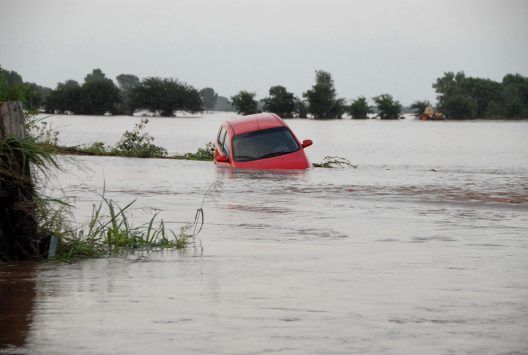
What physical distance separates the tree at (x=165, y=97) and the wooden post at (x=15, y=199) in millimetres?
113420

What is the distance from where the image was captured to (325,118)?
134 meters

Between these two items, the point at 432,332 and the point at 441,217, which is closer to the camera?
the point at 432,332

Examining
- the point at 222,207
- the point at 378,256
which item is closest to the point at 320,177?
the point at 222,207

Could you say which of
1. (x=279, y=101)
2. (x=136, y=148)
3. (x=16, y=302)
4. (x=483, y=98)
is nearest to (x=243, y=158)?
(x=136, y=148)

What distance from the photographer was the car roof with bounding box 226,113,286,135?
2558 cm

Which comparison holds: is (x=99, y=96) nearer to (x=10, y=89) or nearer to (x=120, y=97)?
Answer: (x=120, y=97)

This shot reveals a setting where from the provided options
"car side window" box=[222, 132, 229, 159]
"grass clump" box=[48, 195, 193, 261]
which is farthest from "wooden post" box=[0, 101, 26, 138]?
"car side window" box=[222, 132, 229, 159]

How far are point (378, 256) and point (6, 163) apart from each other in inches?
152

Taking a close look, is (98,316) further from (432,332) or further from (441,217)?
(441,217)

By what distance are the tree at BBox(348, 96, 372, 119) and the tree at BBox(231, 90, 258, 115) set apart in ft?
72.7

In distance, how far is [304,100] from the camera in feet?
424

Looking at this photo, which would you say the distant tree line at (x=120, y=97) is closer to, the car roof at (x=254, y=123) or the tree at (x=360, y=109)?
the tree at (x=360, y=109)

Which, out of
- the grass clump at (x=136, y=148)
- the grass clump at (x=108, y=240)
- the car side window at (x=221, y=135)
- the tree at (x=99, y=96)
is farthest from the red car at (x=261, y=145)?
the tree at (x=99, y=96)

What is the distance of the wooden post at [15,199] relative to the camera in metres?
10.1
